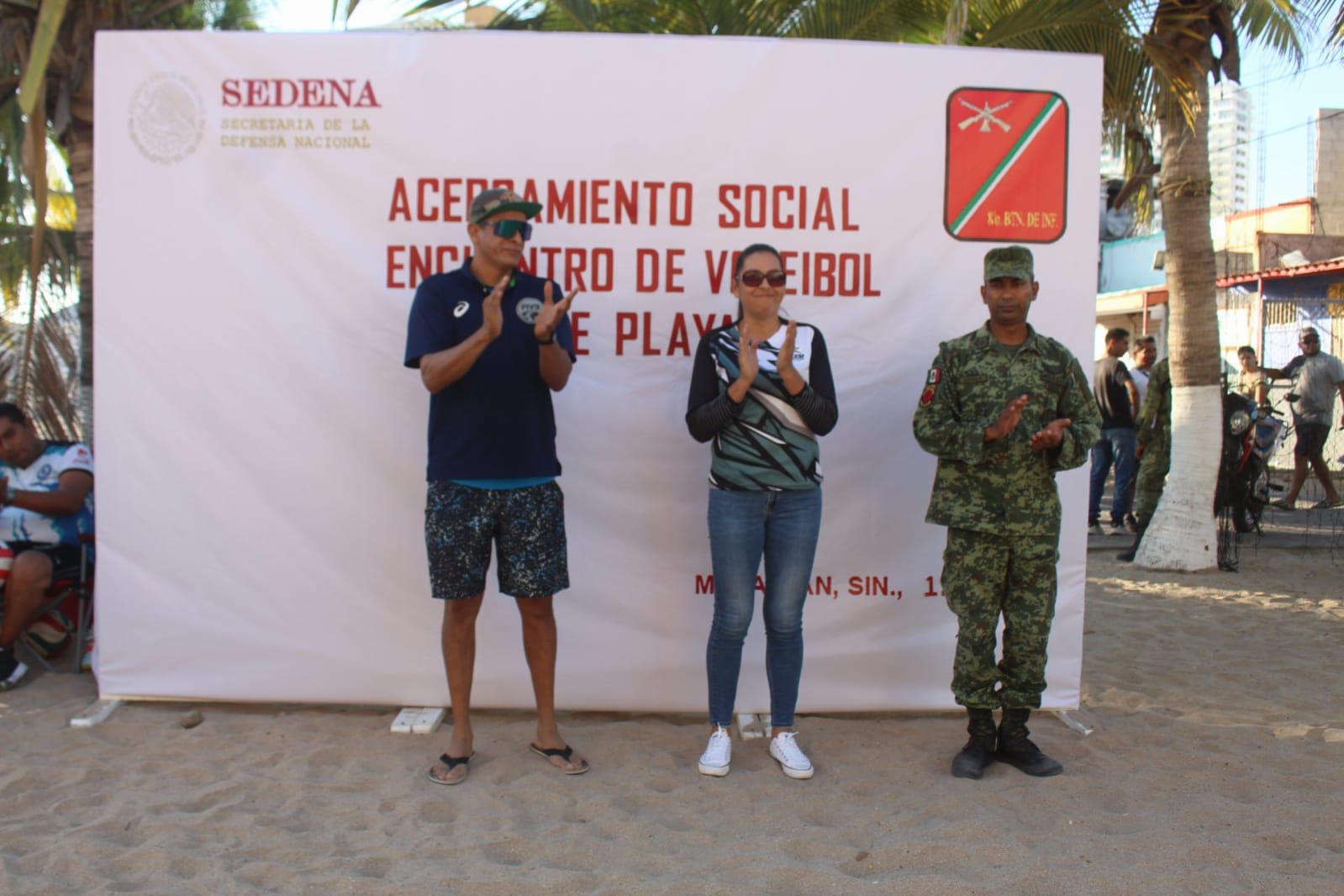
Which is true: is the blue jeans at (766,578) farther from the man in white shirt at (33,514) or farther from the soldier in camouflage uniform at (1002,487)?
the man in white shirt at (33,514)

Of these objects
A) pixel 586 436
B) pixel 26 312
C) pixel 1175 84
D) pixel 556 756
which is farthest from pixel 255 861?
pixel 1175 84

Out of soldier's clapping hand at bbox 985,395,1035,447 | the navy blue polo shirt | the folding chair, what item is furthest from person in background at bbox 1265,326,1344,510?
the folding chair

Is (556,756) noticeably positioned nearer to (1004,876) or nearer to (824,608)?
(824,608)

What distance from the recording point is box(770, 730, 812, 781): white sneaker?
356 centimetres

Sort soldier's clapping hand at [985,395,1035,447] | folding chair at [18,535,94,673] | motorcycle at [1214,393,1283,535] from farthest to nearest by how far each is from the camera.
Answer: motorcycle at [1214,393,1283,535] < folding chair at [18,535,94,673] < soldier's clapping hand at [985,395,1035,447]

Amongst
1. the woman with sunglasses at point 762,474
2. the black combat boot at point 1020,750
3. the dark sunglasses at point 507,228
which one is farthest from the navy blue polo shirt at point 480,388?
the black combat boot at point 1020,750

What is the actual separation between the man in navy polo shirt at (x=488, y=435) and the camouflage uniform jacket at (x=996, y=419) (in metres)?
1.32

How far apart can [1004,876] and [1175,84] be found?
5.86 m

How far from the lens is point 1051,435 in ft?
11.1

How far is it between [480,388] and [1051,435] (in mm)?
1881

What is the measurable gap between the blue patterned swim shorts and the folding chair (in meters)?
2.12

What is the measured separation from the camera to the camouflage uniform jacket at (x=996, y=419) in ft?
11.5

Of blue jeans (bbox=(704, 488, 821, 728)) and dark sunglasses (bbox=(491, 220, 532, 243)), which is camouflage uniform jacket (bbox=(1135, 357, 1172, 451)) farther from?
dark sunglasses (bbox=(491, 220, 532, 243))

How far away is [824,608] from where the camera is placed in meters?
4.16
